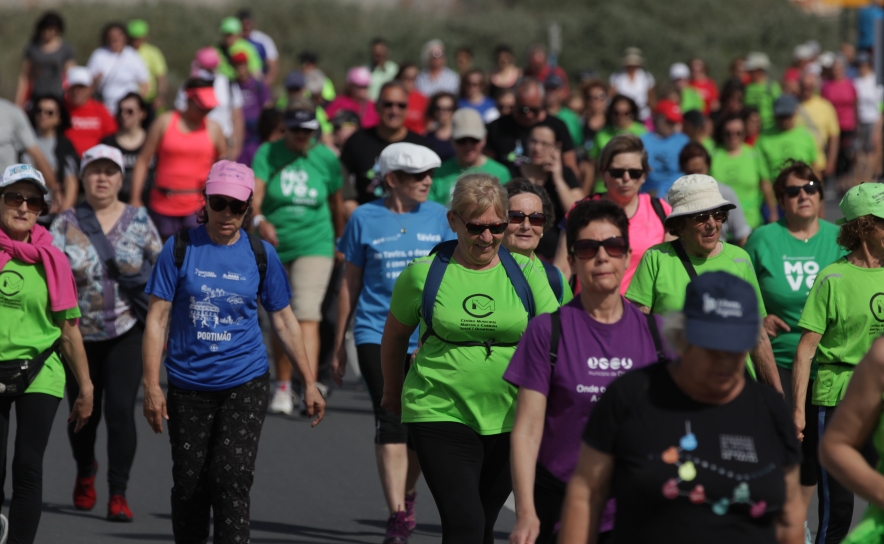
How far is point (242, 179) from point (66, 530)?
263 cm

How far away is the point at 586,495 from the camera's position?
155 inches

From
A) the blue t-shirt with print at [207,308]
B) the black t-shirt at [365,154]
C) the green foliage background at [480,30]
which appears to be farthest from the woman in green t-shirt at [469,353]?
the green foliage background at [480,30]

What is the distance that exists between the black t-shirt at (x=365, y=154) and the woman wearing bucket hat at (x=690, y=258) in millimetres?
4375

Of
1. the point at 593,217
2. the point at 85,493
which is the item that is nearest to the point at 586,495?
the point at 593,217

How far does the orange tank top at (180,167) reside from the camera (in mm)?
11844

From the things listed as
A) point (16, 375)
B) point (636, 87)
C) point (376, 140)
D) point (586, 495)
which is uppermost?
point (636, 87)

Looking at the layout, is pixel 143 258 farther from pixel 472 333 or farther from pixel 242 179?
pixel 472 333

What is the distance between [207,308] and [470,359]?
4.64 ft

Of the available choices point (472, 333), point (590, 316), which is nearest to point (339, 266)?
point (472, 333)

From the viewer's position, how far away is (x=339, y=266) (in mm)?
12117

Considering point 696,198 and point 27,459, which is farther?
point 27,459

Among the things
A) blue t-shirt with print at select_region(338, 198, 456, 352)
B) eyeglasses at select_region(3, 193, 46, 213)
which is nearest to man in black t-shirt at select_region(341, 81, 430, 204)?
blue t-shirt with print at select_region(338, 198, 456, 352)

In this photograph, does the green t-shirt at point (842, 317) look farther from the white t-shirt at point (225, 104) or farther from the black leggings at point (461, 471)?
the white t-shirt at point (225, 104)

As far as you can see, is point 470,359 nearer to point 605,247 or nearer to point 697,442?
point 605,247
